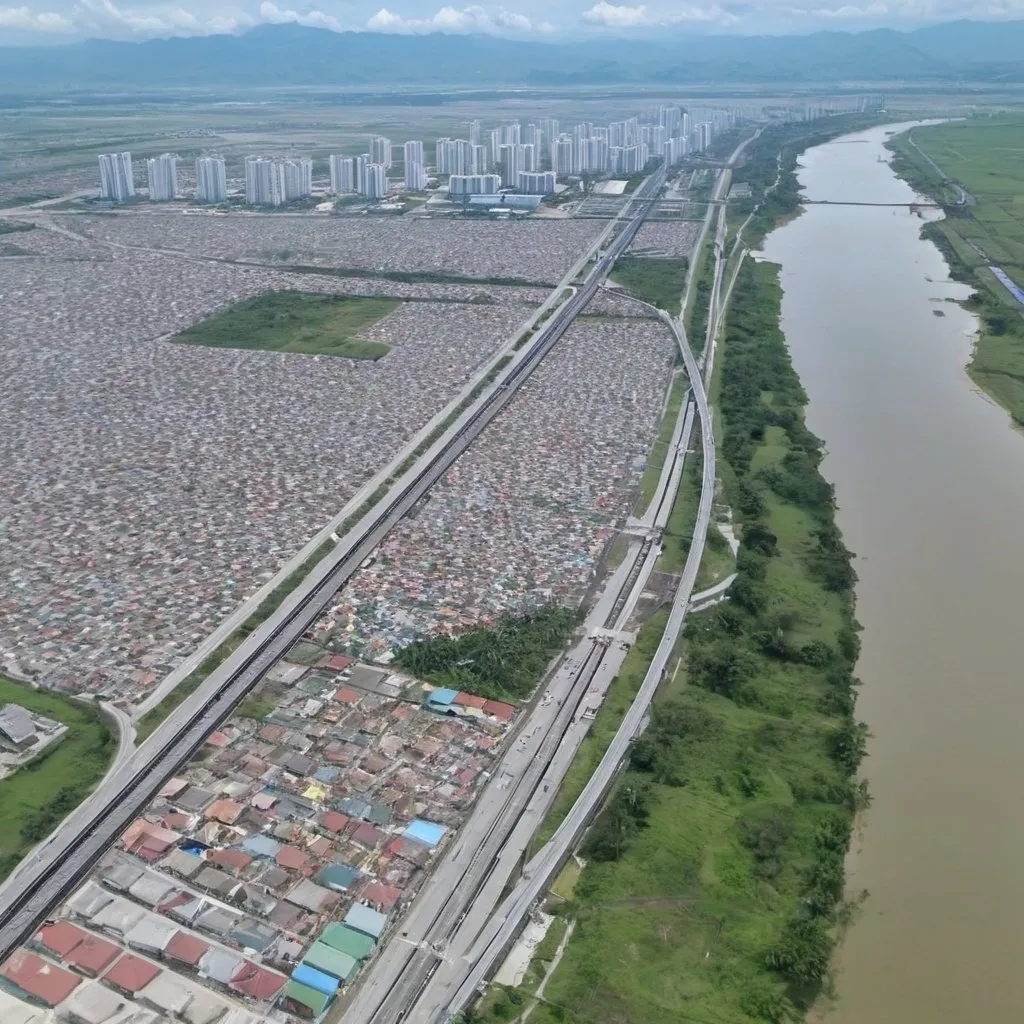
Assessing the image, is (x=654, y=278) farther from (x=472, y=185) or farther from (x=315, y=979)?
(x=315, y=979)

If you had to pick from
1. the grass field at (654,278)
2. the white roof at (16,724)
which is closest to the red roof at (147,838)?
the white roof at (16,724)

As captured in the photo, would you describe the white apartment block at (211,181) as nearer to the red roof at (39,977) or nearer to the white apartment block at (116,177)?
the white apartment block at (116,177)

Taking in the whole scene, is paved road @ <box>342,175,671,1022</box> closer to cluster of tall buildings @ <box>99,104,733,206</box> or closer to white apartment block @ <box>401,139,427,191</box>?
cluster of tall buildings @ <box>99,104,733,206</box>

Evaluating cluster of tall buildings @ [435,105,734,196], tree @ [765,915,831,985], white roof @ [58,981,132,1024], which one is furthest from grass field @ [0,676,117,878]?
cluster of tall buildings @ [435,105,734,196]

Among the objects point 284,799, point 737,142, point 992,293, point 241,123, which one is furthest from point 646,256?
point 241,123

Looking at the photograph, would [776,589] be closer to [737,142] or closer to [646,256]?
[646,256]

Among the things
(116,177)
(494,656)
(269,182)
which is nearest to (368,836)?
A: (494,656)

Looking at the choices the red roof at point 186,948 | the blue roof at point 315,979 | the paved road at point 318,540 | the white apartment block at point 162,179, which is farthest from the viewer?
the white apartment block at point 162,179
